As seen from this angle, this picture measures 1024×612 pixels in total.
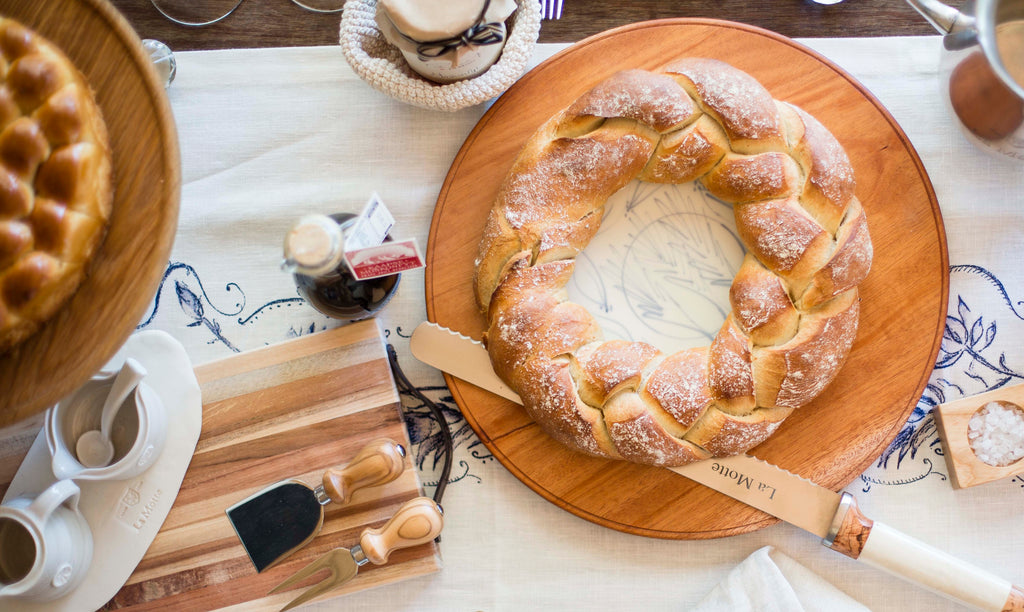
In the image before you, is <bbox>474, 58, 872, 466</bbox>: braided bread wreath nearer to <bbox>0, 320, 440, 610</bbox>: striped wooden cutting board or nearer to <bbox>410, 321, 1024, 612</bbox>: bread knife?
<bbox>410, 321, 1024, 612</bbox>: bread knife

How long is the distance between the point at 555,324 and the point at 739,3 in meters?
0.73

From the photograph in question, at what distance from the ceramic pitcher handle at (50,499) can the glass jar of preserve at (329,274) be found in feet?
1.53

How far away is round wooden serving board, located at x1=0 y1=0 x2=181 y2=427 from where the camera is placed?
772 mm

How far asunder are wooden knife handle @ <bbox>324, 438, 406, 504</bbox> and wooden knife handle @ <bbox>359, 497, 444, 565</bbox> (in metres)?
0.06

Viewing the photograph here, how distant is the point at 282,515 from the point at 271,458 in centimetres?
10

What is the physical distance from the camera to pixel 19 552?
3.64ft

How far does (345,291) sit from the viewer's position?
3.67ft

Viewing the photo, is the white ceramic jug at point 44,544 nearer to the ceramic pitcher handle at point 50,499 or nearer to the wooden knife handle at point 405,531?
the ceramic pitcher handle at point 50,499

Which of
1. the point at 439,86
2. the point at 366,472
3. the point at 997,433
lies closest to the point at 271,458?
the point at 366,472

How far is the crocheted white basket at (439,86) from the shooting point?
114 cm

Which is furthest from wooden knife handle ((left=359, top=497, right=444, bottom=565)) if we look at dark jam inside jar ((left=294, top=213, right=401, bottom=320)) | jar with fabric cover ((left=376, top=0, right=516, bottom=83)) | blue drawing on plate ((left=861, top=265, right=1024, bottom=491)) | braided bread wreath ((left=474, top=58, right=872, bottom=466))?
blue drawing on plate ((left=861, top=265, right=1024, bottom=491))

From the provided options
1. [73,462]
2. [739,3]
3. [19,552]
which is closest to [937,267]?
[739,3]

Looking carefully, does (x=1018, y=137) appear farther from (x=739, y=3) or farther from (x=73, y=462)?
(x=73, y=462)

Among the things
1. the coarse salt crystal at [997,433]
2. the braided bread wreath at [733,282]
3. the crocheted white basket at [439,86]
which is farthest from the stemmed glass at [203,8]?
the coarse salt crystal at [997,433]
